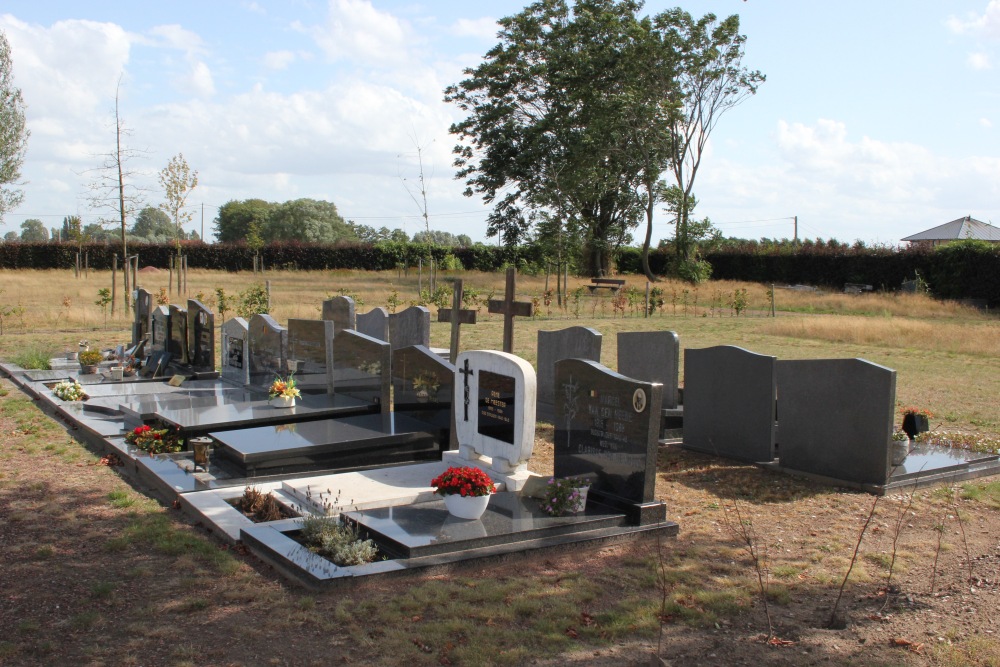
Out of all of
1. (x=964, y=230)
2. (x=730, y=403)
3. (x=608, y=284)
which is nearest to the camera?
(x=730, y=403)

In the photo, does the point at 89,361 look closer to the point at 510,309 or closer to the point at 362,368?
the point at 362,368

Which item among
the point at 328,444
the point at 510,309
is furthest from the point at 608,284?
the point at 328,444

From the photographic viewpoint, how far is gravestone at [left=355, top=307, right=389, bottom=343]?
13.4 metres

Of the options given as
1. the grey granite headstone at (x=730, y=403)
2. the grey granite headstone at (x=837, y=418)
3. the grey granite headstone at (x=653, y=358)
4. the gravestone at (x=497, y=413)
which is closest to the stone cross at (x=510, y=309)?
the gravestone at (x=497, y=413)

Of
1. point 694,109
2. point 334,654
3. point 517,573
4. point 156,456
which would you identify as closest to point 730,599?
point 517,573

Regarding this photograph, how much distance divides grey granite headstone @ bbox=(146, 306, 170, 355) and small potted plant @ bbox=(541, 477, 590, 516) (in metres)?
10.2

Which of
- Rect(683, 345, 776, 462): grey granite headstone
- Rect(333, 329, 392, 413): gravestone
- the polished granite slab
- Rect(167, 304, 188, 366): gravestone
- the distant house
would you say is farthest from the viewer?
the distant house

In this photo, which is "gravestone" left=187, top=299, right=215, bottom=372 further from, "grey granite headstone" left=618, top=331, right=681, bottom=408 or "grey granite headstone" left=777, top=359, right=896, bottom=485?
"grey granite headstone" left=777, top=359, right=896, bottom=485

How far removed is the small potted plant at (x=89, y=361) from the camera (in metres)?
13.9

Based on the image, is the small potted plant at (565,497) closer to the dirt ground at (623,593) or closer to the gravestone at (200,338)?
the dirt ground at (623,593)

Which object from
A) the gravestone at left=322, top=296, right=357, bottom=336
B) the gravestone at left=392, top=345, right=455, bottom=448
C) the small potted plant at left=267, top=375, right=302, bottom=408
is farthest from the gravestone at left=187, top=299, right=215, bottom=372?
the gravestone at left=392, top=345, right=455, bottom=448

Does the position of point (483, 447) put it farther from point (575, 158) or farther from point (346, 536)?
point (575, 158)

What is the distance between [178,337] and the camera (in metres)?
14.6

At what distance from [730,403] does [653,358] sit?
1.33 metres
